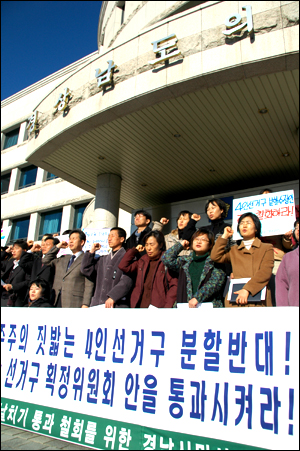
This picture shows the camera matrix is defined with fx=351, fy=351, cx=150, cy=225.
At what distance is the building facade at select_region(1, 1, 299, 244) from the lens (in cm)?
672

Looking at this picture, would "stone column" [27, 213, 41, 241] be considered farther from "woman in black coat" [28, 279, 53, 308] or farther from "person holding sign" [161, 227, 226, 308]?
"person holding sign" [161, 227, 226, 308]

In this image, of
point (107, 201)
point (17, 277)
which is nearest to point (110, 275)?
point (17, 277)

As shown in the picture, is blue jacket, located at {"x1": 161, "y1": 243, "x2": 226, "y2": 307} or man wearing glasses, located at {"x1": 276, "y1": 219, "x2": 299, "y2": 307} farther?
blue jacket, located at {"x1": 161, "y1": 243, "x2": 226, "y2": 307}

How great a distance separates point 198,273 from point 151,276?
2.25 ft

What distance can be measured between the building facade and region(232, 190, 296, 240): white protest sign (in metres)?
2.89

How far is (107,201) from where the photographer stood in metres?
11.1

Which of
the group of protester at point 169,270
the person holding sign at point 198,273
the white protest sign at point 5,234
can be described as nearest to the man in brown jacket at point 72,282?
the group of protester at point 169,270

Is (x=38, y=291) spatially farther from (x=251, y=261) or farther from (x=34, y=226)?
(x=34, y=226)

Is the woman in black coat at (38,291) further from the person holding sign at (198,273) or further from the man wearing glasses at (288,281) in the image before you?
the man wearing glasses at (288,281)

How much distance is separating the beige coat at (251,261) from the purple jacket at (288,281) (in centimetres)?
11

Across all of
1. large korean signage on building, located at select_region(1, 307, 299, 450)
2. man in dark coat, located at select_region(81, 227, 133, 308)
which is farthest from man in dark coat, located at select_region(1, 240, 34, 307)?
large korean signage on building, located at select_region(1, 307, 299, 450)

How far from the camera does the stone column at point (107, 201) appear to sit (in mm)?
11070

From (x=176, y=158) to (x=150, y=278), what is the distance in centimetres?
620

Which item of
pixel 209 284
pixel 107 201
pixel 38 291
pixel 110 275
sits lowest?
pixel 38 291
